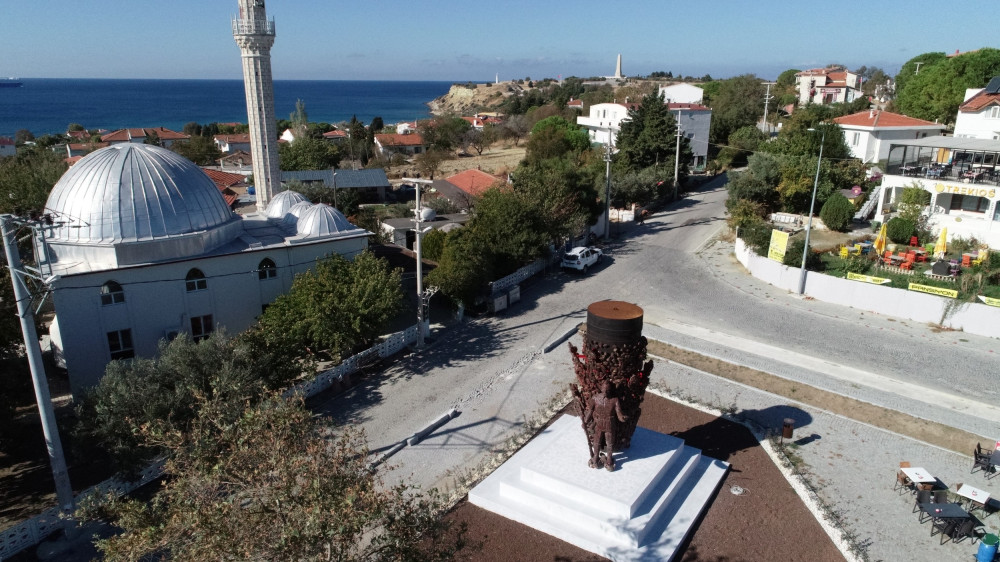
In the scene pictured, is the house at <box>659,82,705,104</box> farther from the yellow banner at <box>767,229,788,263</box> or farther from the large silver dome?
the large silver dome

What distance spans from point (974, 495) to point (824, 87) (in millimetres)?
100276

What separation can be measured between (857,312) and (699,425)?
1315 centimetres

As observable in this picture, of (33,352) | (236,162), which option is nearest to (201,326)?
(33,352)

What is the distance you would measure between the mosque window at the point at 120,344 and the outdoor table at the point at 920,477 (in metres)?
23.9

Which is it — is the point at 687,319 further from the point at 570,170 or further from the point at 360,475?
the point at 360,475

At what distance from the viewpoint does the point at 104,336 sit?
20469 mm

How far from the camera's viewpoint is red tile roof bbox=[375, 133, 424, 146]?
85.2 metres

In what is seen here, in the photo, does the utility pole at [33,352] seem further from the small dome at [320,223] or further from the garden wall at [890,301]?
the garden wall at [890,301]

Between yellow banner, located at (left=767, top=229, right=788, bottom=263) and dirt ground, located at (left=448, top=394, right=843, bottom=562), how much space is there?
1608cm

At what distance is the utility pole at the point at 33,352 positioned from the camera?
12.4m

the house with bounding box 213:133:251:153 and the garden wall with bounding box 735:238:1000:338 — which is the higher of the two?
the house with bounding box 213:133:251:153


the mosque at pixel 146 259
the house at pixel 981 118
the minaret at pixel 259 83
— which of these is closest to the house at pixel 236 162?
the minaret at pixel 259 83

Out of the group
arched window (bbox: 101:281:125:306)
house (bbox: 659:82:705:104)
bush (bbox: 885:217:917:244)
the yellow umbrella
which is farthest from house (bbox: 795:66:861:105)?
arched window (bbox: 101:281:125:306)

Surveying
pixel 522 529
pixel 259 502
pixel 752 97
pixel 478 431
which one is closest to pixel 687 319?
pixel 478 431
